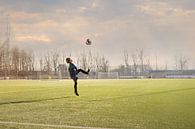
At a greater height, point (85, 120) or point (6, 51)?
point (6, 51)

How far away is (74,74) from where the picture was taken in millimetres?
17047

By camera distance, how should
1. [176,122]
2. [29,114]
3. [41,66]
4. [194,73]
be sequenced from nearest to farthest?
[176,122] → [29,114] → [194,73] → [41,66]

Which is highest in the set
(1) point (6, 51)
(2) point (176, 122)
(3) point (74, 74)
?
(1) point (6, 51)

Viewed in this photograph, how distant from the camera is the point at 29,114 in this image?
10172 millimetres

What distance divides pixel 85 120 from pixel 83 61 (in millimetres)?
109973

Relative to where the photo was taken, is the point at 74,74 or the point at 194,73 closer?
the point at 74,74

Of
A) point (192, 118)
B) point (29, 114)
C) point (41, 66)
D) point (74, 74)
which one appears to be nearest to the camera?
point (192, 118)

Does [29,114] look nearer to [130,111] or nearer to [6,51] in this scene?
[130,111]

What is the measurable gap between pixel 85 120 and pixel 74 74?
825 cm

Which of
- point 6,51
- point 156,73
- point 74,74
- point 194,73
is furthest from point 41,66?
point 74,74

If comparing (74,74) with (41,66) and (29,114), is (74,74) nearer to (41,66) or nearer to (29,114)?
(29,114)

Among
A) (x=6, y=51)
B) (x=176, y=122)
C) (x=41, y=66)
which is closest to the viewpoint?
(x=176, y=122)

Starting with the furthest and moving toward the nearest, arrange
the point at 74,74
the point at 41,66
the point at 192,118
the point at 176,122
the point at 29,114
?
the point at 41,66
the point at 74,74
the point at 29,114
the point at 192,118
the point at 176,122

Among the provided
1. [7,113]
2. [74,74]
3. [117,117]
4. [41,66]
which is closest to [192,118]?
[117,117]
